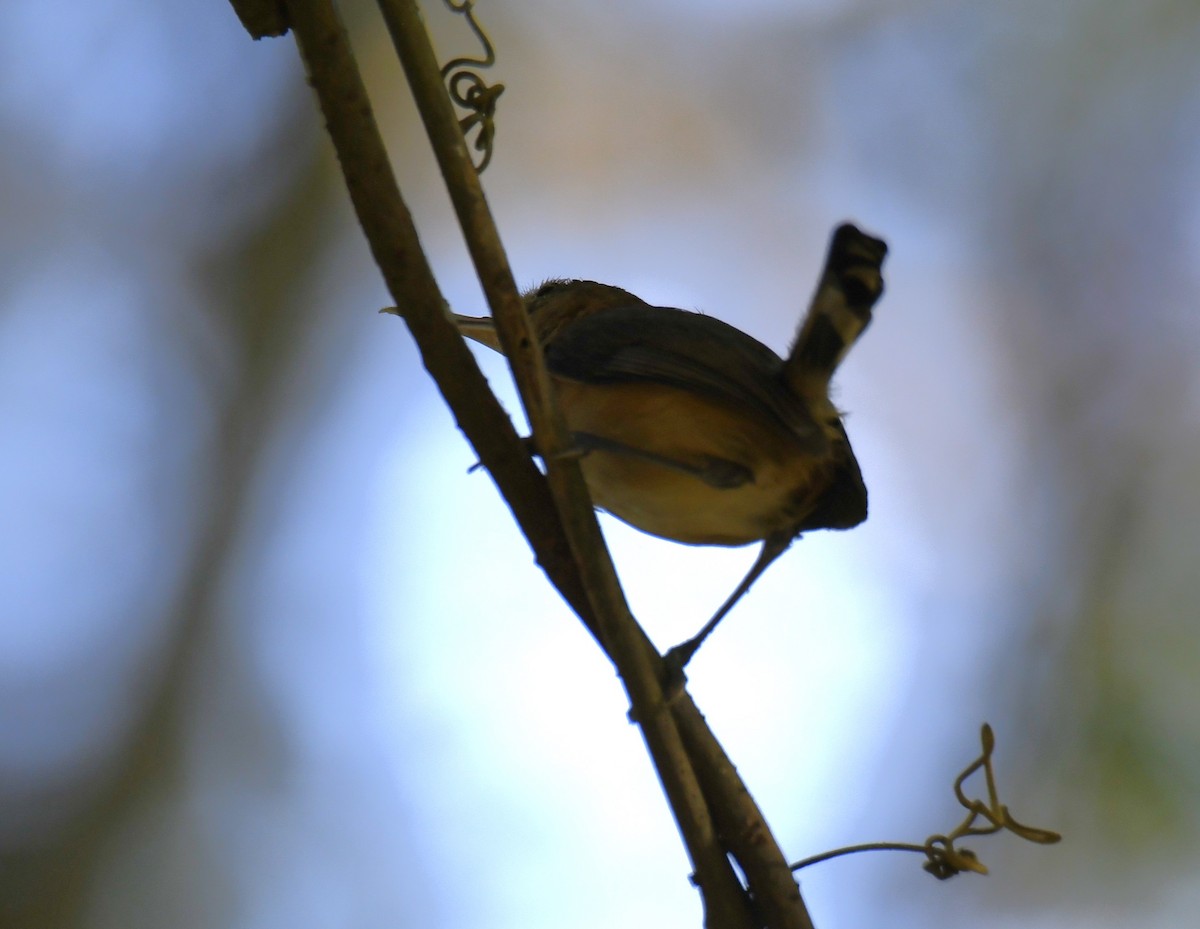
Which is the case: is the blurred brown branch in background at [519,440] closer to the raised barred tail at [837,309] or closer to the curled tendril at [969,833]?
the curled tendril at [969,833]

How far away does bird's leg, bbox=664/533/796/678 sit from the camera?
174cm

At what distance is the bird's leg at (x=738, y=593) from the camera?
174cm

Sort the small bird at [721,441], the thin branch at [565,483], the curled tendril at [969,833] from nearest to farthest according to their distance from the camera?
the thin branch at [565,483]
the curled tendril at [969,833]
the small bird at [721,441]

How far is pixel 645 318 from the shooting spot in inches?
85.0

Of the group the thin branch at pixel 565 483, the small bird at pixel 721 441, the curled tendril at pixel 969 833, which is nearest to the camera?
the thin branch at pixel 565 483

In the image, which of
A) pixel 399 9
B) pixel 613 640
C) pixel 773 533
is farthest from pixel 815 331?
pixel 399 9

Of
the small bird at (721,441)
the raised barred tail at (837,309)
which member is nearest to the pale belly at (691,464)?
the small bird at (721,441)

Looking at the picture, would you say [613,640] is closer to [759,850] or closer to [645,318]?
[759,850]

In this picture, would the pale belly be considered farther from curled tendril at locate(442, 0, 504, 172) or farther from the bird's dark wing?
curled tendril at locate(442, 0, 504, 172)

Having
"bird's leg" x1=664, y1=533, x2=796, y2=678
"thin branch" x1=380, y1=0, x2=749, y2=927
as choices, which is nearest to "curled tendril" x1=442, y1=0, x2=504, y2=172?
"thin branch" x1=380, y1=0, x2=749, y2=927

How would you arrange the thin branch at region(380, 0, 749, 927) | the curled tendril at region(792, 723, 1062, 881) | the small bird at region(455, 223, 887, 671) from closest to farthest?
the thin branch at region(380, 0, 749, 927), the curled tendril at region(792, 723, 1062, 881), the small bird at region(455, 223, 887, 671)

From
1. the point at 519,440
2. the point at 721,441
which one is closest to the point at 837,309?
the point at 721,441

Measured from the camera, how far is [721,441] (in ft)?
6.28

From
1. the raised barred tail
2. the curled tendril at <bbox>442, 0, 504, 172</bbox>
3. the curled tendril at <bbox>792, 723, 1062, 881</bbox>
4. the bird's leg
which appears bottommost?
the curled tendril at <bbox>792, 723, 1062, 881</bbox>
